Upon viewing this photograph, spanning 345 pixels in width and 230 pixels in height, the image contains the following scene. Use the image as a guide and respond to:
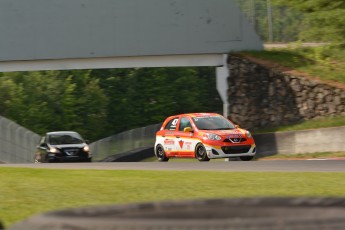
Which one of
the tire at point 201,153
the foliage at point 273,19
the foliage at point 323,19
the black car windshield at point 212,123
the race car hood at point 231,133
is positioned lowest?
the tire at point 201,153

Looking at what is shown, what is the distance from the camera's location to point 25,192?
12109 millimetres

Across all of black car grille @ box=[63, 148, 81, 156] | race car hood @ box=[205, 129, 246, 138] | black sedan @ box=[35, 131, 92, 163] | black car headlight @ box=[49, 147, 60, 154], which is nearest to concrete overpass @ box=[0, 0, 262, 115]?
black sedan @ box=[35, 131, 92, 163]

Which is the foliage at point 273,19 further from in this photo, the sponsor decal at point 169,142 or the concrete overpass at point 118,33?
the sponsor decal at point 169,142

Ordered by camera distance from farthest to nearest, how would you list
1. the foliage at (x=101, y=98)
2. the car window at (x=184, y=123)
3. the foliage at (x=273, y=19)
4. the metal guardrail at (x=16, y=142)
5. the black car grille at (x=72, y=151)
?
the foliage at (x=101, y=98) → the metal guardrail at (x=16, y=142) → the foliage at (x=273, y=19) → the black car grille at (x=72, y=151) → the car window at (x=184, y=123)

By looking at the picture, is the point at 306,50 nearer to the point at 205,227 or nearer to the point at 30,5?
the point at 30,5

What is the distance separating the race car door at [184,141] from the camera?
95.1 ft

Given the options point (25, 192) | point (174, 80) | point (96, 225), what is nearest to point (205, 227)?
point (96, 225)

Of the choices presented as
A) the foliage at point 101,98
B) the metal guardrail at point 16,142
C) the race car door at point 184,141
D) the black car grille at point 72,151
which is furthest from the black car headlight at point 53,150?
the foliage at point 101,98

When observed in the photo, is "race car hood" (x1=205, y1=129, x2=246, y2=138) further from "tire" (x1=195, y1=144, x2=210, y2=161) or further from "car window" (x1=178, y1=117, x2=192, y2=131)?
"car window" (x1=178, y1=117, x2=192, y2=131)

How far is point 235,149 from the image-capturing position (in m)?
28.2

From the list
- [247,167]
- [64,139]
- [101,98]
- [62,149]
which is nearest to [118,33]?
[64,139]

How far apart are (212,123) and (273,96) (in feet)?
27.5

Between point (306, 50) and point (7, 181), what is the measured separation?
89.6 feet

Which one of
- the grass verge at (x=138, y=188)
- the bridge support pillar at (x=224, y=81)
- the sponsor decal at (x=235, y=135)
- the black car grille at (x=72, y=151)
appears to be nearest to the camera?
the grass verge at (x=138, y=188)
